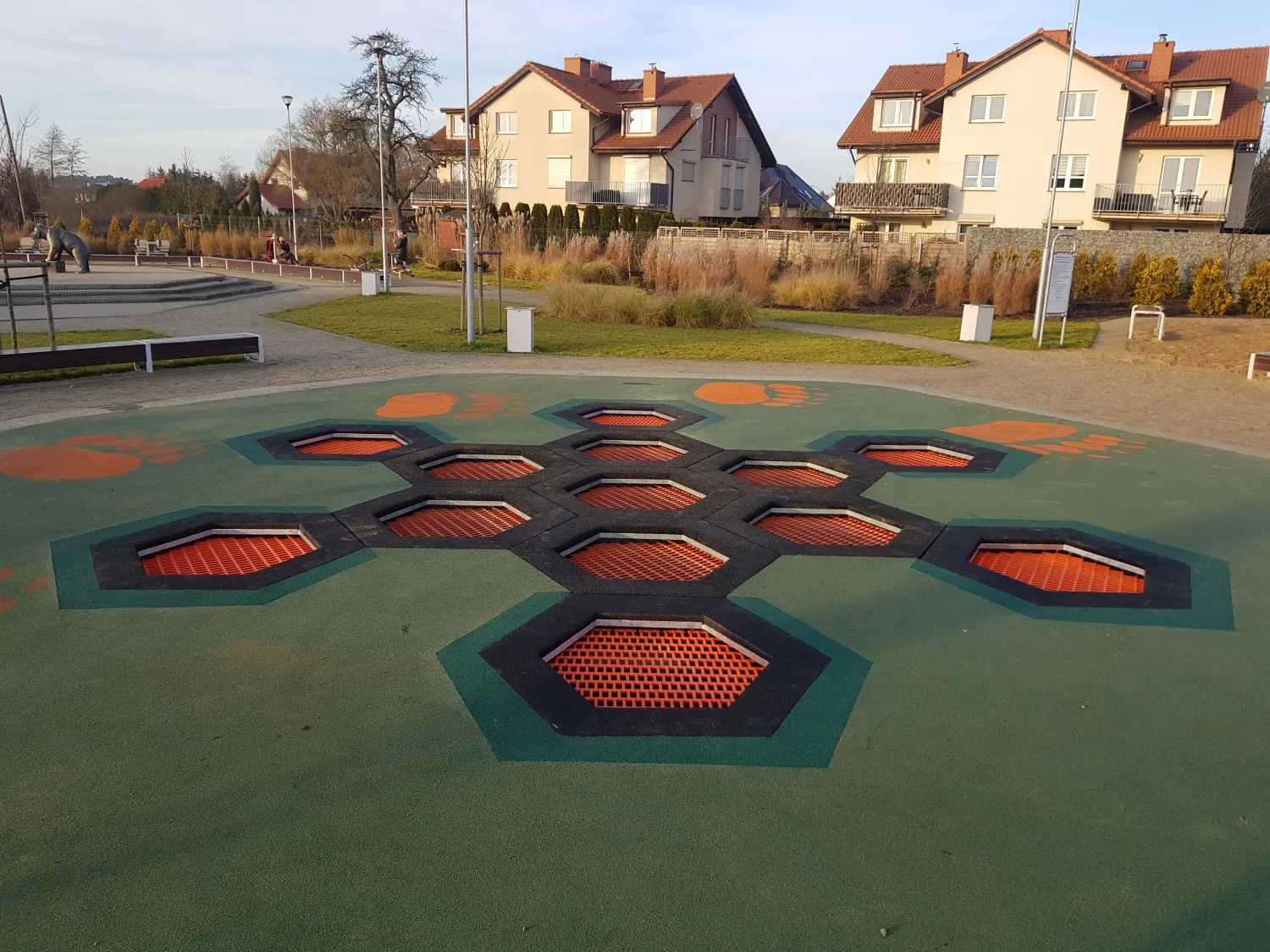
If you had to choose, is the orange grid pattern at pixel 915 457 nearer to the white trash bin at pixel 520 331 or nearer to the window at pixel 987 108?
the white trash bin at pixel 520 331

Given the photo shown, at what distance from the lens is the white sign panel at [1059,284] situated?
55.4 ft

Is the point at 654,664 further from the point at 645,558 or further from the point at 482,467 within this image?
the point at 482,467

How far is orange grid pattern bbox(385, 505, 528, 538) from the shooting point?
6.14m

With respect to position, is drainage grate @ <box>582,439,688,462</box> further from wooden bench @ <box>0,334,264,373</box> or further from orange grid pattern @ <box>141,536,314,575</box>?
wooden bench @ <box>0,334,264,373</box>

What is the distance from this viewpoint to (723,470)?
7.64 m

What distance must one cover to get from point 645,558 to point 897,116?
4201 centimetres

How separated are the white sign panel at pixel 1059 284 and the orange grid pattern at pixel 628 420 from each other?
1061cm

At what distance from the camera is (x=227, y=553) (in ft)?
18.6

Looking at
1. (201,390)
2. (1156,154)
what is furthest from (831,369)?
(1156,154)

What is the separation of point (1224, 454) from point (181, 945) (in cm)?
907

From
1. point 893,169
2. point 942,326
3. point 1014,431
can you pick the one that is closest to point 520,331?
point 1014,431

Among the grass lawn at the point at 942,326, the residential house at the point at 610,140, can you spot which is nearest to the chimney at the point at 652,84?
the residential house at the point at 610,140

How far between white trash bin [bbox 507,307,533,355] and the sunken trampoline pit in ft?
33.0

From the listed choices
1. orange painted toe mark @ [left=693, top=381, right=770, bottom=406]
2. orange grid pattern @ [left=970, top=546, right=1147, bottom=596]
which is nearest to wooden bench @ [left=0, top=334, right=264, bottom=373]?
orange painted toe mark @ [left=693, top=381, right=770, bottom=406]
